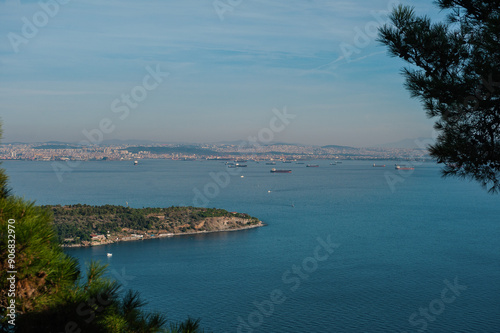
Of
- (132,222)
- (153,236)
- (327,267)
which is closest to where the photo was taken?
(327,267)

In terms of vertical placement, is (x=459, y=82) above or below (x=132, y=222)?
above

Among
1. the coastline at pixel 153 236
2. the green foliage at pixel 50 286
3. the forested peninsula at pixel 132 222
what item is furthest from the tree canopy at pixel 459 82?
the forested peninsula at pixel 132 222

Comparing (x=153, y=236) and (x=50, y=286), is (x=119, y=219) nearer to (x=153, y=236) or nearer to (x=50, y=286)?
(x=153, y=236)

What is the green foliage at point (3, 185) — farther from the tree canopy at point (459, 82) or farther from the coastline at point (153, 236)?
the coastline at point (153, 236)

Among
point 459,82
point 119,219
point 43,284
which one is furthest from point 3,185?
point 119,219

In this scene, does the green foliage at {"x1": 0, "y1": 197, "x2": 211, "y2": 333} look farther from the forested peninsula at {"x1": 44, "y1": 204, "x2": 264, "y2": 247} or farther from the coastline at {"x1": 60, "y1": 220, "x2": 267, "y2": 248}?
the forested peninsula at {"x1": 44, "y1": 204, "x2": 264, "y2": 247}

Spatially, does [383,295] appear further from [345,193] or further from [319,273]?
[345,193]

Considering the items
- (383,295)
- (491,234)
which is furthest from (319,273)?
(491,234)
